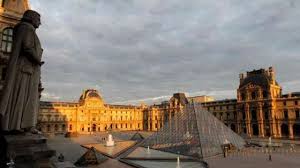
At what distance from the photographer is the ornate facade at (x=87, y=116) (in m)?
84.6

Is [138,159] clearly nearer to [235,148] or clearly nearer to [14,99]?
[235,148]

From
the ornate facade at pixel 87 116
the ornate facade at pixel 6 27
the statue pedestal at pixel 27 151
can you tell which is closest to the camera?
the statue pedestal at pixel 27 151

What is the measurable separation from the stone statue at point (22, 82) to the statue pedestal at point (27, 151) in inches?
12.0

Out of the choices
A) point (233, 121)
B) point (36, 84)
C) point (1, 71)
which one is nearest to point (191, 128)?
point (1, 71)

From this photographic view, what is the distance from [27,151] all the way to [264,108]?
67.3m

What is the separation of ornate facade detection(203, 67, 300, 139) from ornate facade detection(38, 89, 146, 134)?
154 feet

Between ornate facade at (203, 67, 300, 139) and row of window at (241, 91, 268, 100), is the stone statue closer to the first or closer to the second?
ornate facade at (203, 67, 300, 139)

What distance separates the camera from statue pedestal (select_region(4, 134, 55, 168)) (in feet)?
19.2

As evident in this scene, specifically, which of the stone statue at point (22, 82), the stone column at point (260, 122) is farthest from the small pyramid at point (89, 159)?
the stone column at point (260, 122)

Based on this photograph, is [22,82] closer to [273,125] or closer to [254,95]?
[273,125]

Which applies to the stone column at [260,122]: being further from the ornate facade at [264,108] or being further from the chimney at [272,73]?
the chimney at [272,73]

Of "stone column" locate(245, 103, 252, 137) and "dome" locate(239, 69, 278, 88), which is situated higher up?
Result: "dome" locate(239, 69, 278, 88)

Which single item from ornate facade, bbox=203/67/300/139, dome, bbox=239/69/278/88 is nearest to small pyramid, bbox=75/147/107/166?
ornate facade, bbox=203/67/300/139

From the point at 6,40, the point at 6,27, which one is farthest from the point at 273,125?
the point at 6,27
